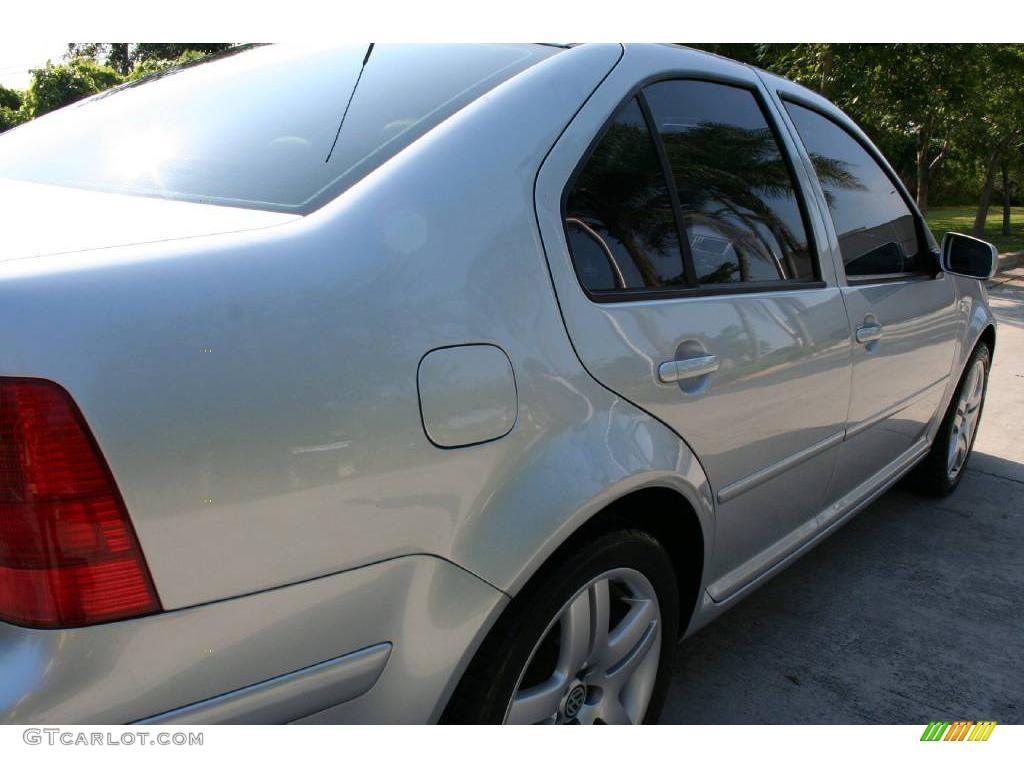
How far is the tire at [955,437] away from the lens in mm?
3781

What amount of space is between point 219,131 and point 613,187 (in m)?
0.83

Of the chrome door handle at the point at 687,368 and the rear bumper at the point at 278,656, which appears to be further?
the chrome door handle at the point at 687,368

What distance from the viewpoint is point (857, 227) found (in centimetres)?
279

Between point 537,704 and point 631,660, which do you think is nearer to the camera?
point 537,704

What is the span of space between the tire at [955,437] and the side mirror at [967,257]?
69 centimetres

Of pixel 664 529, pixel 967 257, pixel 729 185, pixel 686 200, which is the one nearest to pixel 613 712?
pixel 664 529

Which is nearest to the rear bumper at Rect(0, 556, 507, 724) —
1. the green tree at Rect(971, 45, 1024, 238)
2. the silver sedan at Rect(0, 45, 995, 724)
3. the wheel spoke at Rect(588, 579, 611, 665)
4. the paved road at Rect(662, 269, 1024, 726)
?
the silver sedan at Rect(0, 45, 995, 724)

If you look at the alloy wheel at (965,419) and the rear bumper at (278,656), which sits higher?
the rear bumper at (278,656)

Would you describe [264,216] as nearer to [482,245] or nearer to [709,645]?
[482,245]

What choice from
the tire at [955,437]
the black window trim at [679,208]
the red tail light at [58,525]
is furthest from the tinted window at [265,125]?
the tire at [955,437]

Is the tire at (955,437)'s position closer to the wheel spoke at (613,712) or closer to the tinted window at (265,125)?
the wheel spoke at (613,712)

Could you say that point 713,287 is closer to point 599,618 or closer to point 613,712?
point 599,618

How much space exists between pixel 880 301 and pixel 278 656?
7.33 ft

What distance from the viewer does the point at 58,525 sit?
104cm
